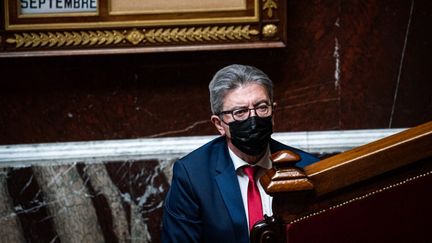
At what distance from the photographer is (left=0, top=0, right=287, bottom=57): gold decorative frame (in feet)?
10.6

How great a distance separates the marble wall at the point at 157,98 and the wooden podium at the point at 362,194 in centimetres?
184

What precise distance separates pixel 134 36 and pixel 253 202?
1268 mm

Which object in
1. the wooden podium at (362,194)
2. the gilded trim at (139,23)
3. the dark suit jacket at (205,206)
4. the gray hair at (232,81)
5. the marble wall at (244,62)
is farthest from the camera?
the marble wall at (244,62)

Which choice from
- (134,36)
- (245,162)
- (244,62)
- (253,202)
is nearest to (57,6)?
(134,36)

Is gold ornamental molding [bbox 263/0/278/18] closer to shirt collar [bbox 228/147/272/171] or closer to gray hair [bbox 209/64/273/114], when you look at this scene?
gray hair [bbox 209/64/273/114]

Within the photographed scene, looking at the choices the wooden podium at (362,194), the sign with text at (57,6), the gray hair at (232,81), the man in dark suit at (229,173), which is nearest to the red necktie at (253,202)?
the man in dark suit at (229,173)

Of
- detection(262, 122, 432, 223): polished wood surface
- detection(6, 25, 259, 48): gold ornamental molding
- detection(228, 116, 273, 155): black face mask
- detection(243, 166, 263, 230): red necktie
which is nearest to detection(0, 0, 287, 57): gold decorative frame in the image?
detection(6, 25, 259, 48): gold ornamental molding

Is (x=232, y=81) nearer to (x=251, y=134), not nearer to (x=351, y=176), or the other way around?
(x=251, y=134)

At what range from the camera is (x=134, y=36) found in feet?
10.6

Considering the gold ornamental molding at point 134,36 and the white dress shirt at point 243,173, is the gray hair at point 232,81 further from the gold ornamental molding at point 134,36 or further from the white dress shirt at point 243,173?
the gold ornamental molding at point 134,36

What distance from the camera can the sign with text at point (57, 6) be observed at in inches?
127

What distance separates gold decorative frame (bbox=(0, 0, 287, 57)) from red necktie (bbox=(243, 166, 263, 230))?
1.03m

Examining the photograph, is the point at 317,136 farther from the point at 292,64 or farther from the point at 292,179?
the point at 292,179

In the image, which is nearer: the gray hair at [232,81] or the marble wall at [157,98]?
the gray hair at [232,81]
